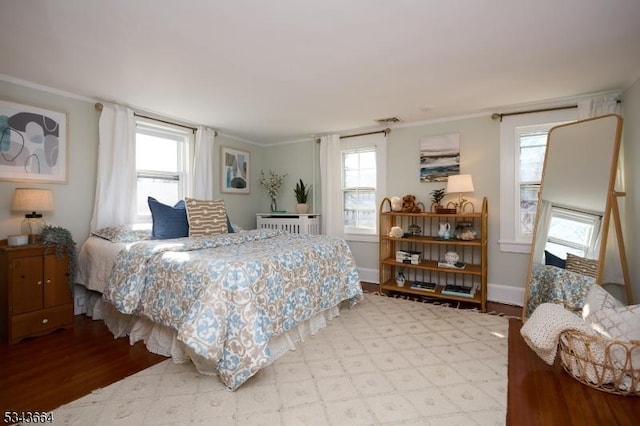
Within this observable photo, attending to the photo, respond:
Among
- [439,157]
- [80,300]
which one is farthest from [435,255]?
[80,300]

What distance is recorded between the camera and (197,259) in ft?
6.55

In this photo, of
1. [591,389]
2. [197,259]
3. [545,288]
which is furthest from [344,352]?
[545,288]

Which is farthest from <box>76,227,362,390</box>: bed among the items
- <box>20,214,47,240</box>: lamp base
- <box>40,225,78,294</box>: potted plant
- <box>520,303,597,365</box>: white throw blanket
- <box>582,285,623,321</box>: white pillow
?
<box>582,285,623,321</box>: white pillow

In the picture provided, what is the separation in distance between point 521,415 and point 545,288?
148 centimetres

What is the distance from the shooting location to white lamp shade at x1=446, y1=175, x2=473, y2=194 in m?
3.20

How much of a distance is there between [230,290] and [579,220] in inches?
110

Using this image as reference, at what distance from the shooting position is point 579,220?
2.46 meters

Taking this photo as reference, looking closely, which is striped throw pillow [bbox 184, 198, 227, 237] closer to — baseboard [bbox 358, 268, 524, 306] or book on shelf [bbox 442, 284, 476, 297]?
book on shelf [bbox 442, 284, 476, 297]

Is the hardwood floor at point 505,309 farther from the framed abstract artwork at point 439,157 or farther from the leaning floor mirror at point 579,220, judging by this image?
the framed abstract artwork at point 439,157

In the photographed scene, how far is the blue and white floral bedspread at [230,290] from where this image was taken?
171 cm

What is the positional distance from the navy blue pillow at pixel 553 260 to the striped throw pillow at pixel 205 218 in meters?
3.11

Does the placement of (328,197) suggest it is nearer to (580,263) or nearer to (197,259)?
(197,259)

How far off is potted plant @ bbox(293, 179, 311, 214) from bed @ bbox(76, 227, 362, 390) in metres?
1.46

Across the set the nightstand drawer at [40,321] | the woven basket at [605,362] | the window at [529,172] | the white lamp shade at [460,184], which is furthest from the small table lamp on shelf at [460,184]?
the nightstand drawer at [40,321]
